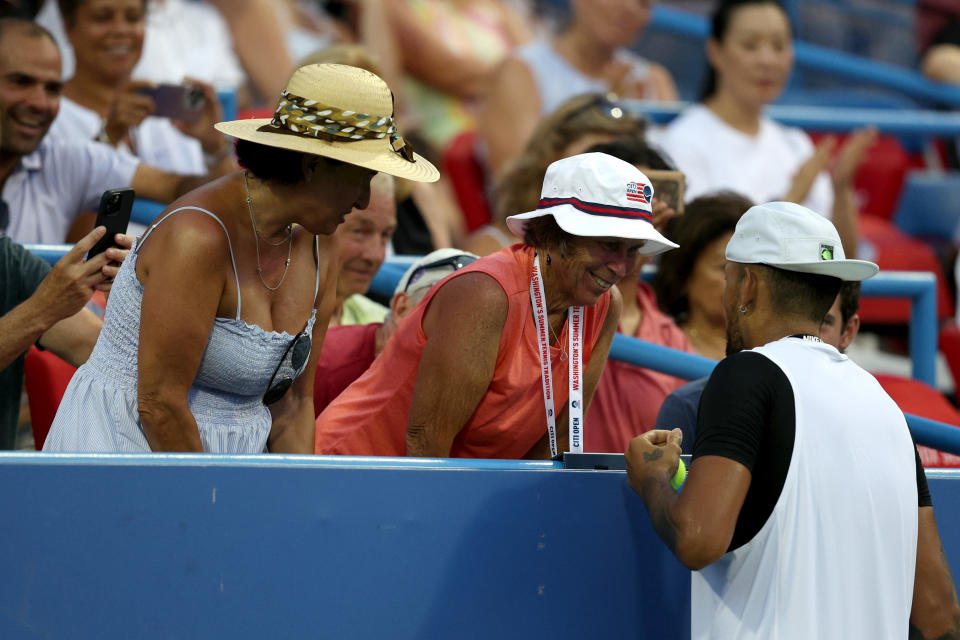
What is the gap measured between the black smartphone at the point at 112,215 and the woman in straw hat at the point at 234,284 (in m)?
0.22

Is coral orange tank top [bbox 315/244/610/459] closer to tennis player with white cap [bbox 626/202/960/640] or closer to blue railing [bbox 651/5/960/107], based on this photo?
tennis player with white cap [bbox 626/202/960/640]

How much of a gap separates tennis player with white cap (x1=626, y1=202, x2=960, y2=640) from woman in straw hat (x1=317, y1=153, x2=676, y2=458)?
1.35 feet

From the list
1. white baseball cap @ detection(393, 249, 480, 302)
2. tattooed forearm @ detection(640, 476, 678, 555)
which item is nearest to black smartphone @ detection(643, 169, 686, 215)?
white baseball cap @ detection(393, 249, 480, 302)

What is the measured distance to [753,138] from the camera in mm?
5355

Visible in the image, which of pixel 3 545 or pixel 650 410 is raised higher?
pixel 3 545

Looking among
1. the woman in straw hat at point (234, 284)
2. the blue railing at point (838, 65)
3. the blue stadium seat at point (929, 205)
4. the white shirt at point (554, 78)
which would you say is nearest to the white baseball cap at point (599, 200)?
the woman in straw hat at point (234, 284)

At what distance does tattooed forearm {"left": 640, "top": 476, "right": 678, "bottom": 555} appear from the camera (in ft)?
6.45

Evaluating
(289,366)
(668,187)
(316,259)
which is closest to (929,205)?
(668,187)

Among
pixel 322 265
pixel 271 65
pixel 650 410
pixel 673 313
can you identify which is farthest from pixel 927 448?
pixel 271 65

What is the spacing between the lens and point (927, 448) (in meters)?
3.05

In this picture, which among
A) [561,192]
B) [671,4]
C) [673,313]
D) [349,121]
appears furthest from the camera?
[671,4]

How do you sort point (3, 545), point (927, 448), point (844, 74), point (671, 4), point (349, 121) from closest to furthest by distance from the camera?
point (3, 545)
point (349, 121)
point (927, 448)
point (844, 74)
point (671, 4)

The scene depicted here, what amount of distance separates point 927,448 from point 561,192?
1.21 meters

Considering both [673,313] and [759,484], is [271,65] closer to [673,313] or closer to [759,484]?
[673,313]
